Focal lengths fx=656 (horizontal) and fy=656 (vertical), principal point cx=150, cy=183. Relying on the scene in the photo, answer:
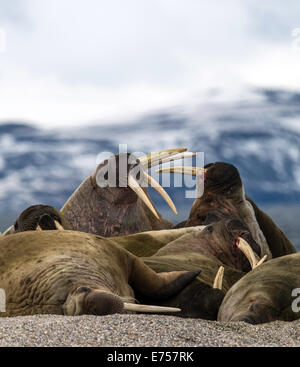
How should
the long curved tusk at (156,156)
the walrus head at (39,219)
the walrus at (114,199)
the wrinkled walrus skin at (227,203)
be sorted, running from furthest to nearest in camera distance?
the wrinkled walrus skin at (227,203), the long curved tusk at (156,156), the walrus at (114,199), the walrus head at (39,219)

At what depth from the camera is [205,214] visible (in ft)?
34.9

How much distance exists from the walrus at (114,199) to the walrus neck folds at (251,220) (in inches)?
55.9

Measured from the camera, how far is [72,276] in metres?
4.73

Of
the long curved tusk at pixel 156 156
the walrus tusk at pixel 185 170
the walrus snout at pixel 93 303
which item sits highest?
the long curved tusk at pixel 156 156

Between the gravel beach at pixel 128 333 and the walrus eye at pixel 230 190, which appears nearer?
the gravel beach at pixel 128 333

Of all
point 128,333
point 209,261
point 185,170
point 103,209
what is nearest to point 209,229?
point 209,261

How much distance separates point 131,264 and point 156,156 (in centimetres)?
425

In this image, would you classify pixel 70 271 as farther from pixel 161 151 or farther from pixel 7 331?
pixel 161 151

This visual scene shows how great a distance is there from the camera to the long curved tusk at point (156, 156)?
9.79m

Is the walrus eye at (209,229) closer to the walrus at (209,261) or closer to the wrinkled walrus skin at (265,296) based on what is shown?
the walrus at (209,261)

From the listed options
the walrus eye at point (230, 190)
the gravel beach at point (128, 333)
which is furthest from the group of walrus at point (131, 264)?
the gravel beach at point (128, 333)

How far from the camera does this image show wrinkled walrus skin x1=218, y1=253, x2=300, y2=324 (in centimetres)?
495

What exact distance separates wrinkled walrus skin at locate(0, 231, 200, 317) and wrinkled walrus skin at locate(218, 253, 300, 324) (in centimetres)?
76

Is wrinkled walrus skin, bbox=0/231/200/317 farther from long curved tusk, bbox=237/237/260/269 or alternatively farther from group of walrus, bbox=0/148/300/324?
long curved tusk, bbox=237/237/260/269
